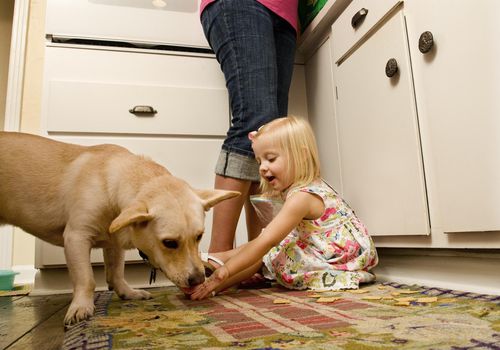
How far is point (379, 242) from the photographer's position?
5.12 feet

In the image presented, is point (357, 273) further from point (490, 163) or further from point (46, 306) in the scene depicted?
point (46, 306)

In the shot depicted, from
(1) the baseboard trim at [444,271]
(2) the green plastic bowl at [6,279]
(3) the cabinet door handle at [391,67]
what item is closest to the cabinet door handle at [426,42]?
(3) the cabinet door handle at [391,67]

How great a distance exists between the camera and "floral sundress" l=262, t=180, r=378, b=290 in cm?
141

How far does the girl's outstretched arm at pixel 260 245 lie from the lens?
1.26 metres

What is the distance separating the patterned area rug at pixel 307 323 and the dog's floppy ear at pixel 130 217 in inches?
8.6

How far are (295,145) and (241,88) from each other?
12.5 inches

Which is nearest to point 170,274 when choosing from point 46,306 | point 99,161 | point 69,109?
point 99,161

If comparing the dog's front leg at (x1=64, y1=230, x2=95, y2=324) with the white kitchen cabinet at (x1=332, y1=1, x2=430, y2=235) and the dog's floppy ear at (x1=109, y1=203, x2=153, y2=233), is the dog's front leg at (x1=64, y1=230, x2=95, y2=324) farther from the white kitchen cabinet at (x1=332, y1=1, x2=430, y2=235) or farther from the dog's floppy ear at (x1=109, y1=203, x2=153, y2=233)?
the white kitchen cabinet at (x1=332, y1=1, x2=430, y2=235)

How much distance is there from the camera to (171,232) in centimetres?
109

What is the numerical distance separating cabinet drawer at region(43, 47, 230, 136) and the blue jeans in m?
0.29

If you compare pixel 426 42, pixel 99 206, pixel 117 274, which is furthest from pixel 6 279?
pixel 426 42

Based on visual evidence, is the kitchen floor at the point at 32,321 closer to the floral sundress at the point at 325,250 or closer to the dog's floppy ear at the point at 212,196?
the dog's floppy ear at the point at 212,196

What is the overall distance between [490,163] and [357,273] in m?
0.56

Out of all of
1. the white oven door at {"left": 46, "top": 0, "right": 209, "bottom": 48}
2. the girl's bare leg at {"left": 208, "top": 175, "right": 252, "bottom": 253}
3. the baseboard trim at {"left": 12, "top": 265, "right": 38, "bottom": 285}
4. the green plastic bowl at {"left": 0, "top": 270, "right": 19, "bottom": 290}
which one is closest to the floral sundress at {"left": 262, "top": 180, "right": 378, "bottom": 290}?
the girl's bare leg at {"left": 208, "top": 175, "right": 252, "bottom": 253}
